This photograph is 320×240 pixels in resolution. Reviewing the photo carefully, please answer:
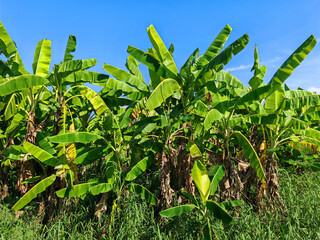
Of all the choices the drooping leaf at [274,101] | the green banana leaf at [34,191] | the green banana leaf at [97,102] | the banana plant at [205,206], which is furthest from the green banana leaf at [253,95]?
the green banana leaf at [34,191]

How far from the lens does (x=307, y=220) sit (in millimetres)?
4574

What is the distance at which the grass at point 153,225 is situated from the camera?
429 centimetres

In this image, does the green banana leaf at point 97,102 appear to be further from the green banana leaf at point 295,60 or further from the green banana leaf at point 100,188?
the green banana leaf at point 295,60

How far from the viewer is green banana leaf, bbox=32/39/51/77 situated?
231 inches

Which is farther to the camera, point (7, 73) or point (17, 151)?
point (7, 73)

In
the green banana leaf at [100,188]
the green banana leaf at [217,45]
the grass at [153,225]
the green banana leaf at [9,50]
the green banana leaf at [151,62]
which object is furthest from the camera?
the green banana leaf at [9,50]

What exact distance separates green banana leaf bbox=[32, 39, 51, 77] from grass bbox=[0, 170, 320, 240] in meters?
2.86

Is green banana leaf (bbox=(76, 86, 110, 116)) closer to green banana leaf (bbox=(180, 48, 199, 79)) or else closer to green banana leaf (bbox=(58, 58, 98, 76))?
green banana leaf (bbox=(58, 58, 98, 76))

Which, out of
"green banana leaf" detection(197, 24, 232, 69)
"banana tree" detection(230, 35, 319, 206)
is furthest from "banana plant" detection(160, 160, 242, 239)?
"green banana leaf" detection(197, 24, 232, 69)

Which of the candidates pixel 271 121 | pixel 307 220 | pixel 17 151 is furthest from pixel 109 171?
pixel 307 220

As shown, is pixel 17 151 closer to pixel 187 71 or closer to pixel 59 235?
pixel 59 235

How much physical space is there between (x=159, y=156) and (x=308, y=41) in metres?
3.56

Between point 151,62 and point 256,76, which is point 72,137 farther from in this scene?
point 256,76

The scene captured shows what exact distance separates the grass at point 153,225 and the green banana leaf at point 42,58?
2.86m
